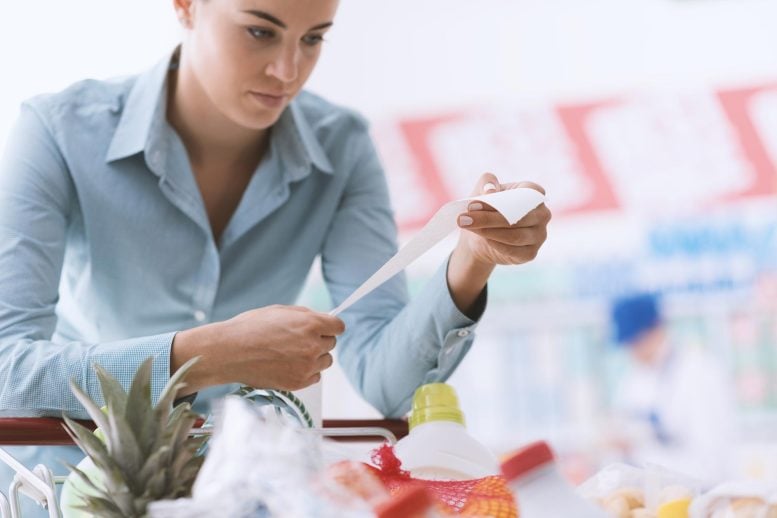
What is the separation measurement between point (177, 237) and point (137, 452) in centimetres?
79

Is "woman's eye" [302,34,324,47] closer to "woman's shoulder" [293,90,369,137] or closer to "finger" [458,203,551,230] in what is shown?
"woman's shoulder" [293,90,369,137]

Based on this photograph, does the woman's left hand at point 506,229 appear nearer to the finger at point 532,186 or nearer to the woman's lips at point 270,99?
the finger at point 532,186

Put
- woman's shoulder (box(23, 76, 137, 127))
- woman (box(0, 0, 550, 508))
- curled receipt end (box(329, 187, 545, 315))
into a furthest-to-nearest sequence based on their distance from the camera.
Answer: woman's shoulder (box(23, 76, 137, 127)), woman (box(0, 0, 550, 508)), curled receipt end (box(329, 187, 545, 315))

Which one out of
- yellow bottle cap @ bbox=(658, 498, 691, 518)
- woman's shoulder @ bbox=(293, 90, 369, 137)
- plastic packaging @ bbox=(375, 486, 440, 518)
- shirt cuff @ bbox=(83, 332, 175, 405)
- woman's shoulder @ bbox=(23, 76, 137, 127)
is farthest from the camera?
woman's shoulder @ bbox=(293, 90, 369, 137)

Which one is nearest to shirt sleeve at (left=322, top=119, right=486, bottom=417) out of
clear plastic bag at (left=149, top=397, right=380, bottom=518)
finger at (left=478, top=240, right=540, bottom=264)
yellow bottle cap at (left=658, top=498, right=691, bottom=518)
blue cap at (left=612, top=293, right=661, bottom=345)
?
finger at (left=478, top=240, right=540, bottom=264)

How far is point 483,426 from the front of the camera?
13.6 ft

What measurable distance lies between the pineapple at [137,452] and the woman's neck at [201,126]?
0.81 m

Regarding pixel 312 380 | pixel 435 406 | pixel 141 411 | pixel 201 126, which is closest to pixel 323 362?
pixel 312 380

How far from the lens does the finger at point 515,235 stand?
1.17 meters

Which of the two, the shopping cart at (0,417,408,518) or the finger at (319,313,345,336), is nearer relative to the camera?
the shopping cart at (0,417,408,518)

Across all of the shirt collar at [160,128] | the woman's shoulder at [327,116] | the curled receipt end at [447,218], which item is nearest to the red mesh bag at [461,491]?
the curled receipt end at [447,218]

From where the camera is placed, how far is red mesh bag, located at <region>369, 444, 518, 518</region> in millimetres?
822

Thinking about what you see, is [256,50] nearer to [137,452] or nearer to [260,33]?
[260,33]

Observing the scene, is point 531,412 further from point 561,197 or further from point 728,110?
point 728,110
